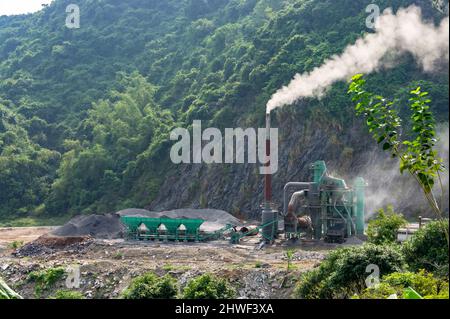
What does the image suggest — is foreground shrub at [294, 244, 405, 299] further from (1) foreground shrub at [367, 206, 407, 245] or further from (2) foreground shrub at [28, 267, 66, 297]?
(2) foreground shrub at [28, 267, 66, 297]

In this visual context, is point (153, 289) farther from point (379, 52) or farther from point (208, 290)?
point (379, 52)

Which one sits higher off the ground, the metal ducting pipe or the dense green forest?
the dense green forest

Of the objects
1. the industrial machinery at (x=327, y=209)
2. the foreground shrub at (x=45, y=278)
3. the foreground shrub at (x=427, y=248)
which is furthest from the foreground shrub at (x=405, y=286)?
the industrial machinery at (x=327, y=209)

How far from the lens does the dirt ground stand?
24.0 meters

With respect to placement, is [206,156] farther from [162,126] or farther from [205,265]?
[205,265]

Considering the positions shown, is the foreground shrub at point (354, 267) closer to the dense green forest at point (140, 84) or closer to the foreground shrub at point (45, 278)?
the foreground shrub at point (45, 278)

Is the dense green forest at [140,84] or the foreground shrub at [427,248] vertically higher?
the dense green forest at [140,84]

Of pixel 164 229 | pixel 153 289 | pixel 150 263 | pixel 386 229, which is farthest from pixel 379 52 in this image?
pixel 153 289

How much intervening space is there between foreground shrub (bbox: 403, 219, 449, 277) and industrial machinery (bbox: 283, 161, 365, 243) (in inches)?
468

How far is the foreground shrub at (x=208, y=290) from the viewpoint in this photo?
1888 cm

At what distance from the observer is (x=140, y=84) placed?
7644 cm

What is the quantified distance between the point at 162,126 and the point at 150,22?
38.6 m

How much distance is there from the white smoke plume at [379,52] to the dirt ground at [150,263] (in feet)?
53.1

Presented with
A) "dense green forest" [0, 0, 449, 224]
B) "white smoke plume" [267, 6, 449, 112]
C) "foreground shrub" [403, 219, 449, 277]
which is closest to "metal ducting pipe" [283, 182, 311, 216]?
"white smoke plume" [267, 6, 449, 112]
